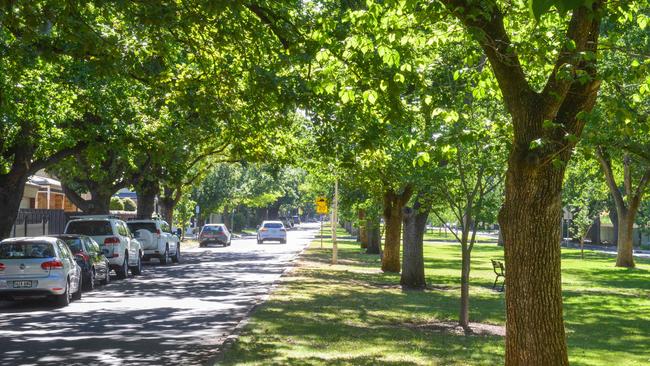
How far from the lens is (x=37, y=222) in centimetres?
3709

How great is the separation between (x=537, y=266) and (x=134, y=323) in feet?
30.9

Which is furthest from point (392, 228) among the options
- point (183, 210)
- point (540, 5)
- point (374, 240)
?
point (183, 210)

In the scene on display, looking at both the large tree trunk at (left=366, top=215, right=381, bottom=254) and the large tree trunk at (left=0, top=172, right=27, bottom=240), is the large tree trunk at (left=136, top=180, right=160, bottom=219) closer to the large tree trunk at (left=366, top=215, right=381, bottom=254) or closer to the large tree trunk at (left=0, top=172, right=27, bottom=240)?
the large tree trunk at (left=366, top=215, right=381, bottom=254)

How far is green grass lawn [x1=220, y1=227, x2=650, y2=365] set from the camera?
1161cm

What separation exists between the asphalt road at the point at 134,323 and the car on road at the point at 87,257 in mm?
391

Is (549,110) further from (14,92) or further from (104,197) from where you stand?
(104,197)

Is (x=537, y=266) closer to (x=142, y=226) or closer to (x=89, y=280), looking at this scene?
(x=89, y=280)

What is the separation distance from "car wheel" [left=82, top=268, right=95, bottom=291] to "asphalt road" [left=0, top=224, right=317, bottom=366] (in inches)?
8.2

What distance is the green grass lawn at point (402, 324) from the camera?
1161 cm

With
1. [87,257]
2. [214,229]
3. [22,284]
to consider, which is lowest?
[22,284]

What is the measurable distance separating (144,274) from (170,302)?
10574 millimetres

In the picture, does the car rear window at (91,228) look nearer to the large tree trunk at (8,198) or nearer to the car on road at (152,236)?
the large tree trunk at (8,198)

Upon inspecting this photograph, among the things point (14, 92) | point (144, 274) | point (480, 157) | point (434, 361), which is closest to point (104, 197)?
point (144, 274)

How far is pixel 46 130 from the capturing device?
22203 mm
